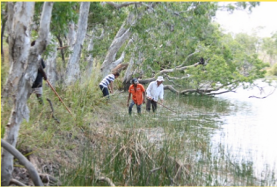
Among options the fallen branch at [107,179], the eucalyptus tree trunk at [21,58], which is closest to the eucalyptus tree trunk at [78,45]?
the fallen branch at [107,179]

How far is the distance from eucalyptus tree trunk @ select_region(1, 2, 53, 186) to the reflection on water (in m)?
4.29

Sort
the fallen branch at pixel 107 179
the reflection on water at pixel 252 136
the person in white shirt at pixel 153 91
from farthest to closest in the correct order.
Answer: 1. the person in white shirt at pixel 153 91
2. the reflection on water at pixel 252 136
3. the fallen branch at pixel 107 179

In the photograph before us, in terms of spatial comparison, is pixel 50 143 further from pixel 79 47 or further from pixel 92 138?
pixel 79 47

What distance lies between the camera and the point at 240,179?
683cm

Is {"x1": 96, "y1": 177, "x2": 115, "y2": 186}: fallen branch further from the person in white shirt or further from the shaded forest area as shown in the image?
the person in white shirt

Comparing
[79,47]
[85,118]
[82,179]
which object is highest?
[79,47]

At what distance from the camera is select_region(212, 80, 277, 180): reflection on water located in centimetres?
852

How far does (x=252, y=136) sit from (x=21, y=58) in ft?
27.0

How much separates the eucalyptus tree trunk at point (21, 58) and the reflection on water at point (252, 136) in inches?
169

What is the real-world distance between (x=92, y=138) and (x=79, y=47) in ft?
17.8

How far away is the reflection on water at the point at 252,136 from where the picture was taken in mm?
8516

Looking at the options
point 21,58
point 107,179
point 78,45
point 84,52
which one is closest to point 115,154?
point 107,179

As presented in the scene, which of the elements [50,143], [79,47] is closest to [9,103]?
[50,143]

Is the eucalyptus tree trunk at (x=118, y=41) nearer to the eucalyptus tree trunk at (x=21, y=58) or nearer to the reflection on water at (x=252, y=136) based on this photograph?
the reflection on water at (x=252, y=136)
